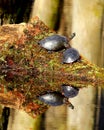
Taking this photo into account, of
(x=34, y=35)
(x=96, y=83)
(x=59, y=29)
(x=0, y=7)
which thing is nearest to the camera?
(x=96, y=83)

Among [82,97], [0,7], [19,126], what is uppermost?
[0,7]

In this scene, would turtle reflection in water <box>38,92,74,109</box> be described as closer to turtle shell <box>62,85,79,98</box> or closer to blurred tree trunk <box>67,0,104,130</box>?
turtle shell <box>62,85,79,98</box>

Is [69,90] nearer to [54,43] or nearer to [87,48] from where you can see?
[54,43]

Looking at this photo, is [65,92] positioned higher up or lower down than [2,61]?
lower down

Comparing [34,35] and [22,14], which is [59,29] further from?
[34,35]

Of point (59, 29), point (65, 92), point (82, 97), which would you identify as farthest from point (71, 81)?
point (59, 29)

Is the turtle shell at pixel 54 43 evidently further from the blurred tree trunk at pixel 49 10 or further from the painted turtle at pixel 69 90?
the blurred tree trunk at pixel 49 10
